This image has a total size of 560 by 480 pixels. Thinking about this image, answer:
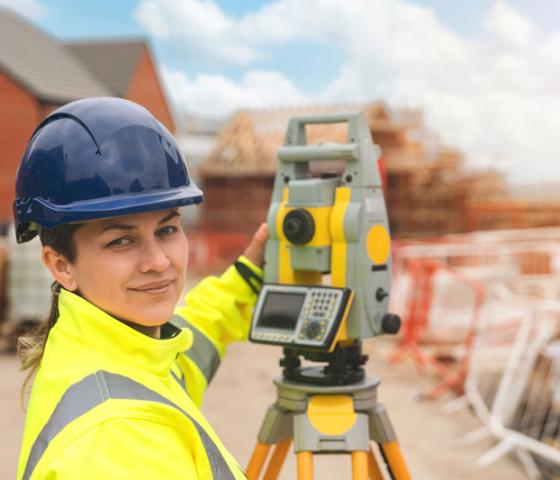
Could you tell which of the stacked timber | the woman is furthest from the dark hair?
the stacked timber

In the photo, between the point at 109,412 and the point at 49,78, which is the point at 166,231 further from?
the point at 49,78

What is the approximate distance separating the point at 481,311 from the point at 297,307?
3651 mm

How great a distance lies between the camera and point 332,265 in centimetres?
218

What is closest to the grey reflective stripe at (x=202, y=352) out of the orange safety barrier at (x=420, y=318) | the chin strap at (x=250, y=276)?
the chin strap at (x=250, y=276)

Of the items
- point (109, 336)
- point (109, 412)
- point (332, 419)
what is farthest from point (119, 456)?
point (332, 419)

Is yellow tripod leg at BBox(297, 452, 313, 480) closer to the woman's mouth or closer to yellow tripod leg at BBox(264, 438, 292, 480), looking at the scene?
yellow tripod leg at BBox(264, 438, 292, 480)

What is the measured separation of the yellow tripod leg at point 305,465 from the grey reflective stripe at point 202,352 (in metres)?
0.35

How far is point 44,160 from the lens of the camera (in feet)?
4.57

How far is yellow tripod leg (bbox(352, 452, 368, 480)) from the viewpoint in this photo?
2014 millimetres

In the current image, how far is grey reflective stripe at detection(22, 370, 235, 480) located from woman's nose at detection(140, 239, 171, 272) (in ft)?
0.68

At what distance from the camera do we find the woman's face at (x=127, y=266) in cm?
136

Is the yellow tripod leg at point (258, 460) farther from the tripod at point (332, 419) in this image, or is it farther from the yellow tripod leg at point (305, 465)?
the yellow tripod leg at point (305, 465)

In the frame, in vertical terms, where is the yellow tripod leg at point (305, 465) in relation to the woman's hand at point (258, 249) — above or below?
below

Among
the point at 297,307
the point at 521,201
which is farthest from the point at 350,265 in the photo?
the point at 521,201
